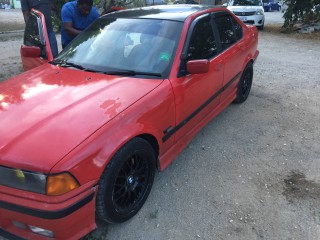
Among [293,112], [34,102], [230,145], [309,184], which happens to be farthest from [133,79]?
[293,112]

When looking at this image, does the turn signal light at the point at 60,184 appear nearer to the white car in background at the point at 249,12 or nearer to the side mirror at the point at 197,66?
the side mirror at the point at 197,66

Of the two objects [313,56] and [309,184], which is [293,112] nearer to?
[309,184]

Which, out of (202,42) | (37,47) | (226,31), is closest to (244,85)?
(226,31)

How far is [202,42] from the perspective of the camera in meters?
3.41

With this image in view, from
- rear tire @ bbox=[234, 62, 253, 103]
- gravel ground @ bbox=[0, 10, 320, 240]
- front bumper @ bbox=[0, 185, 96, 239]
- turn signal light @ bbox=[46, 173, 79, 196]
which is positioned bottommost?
gravel ground @ bbox=[0, 10, 320, 240]

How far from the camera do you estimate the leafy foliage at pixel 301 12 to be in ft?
39.4

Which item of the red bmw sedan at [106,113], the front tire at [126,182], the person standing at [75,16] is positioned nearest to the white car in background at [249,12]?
the person standing at [75,16]

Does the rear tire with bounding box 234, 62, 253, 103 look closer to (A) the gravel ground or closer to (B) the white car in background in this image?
(A) the gravel ground

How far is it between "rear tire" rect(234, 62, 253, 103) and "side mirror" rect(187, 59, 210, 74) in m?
1.87

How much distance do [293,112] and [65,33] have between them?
3625 mm

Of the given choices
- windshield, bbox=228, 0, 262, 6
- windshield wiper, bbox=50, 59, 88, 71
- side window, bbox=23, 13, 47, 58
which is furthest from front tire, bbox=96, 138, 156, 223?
windshield, bbox=228, 0, 262, 6

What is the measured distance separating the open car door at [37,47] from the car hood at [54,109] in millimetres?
578

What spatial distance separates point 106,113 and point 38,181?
2.23 feet

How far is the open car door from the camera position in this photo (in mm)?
3619
